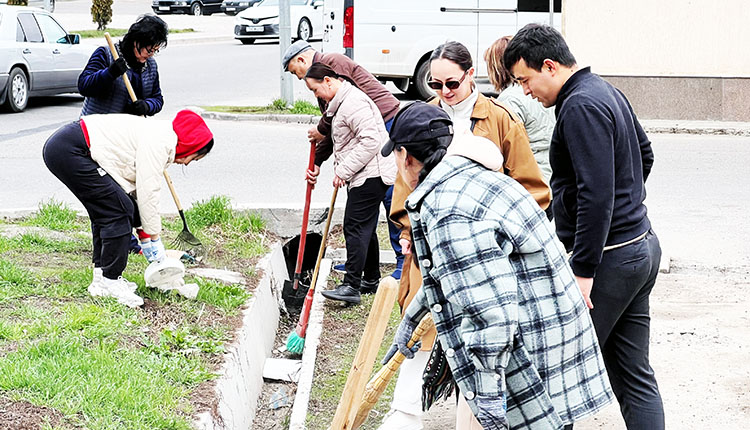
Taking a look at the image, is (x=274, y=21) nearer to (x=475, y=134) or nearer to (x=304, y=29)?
(x=304, y=29)

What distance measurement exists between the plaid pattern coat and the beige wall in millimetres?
10249

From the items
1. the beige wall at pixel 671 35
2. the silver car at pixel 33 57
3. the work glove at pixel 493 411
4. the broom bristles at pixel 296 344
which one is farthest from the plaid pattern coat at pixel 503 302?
the silver car at pixel 33 57

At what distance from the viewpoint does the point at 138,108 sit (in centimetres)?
613

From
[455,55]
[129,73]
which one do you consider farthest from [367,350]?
[129,73]

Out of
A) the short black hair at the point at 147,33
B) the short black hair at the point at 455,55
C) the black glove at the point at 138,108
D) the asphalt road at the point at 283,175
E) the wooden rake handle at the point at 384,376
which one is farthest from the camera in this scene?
the asphalt road at the point at 283,175

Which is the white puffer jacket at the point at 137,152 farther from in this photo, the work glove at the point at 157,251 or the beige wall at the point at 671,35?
the beige wall at the point at 671,35

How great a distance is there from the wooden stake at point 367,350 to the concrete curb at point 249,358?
0.65 meters

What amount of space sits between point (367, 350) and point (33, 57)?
12.1 m

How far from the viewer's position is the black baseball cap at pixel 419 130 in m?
3.05

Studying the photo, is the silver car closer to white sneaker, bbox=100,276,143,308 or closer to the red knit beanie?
white sneaker, bbox=100,276,143,308

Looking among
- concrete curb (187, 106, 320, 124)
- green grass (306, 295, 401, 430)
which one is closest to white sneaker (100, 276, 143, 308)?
green grass (306, 295, 401, 430)

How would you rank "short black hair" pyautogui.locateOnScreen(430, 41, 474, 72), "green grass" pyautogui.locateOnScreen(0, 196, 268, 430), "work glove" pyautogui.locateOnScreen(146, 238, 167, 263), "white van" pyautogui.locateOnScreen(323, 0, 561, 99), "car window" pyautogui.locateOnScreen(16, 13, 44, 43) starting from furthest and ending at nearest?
"car window" pyautogui.locateOnScreen(16, 13, 44, 43) → "white van" pyautogui.locateOnScreen(323, 0, 561, 99) → "work glove" pyautogui.locateOnScreen(146, 238, 167, 263) → "short black hair" pyautogui.locateOnScreen(430, 41, 474, 72) → "green grass" pyautogui.locateOnScreen(0, 196, 268, 430)

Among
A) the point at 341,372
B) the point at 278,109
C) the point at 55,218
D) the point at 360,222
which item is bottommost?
the point at 341,372

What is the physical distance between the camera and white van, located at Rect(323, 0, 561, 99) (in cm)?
1316
